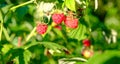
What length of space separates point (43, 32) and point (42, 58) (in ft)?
0.87

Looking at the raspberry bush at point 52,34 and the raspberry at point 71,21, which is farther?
the raspberry at point 71,21

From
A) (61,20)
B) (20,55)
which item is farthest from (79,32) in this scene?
(20,55)

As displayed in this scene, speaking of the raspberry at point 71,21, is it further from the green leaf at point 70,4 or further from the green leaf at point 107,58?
the green leaf at point 107,58

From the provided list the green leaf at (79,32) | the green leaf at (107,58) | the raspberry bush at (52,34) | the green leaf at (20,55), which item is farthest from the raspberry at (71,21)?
the green leaf at (107,58)

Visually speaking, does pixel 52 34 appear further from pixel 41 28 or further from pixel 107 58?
pixel 107 58

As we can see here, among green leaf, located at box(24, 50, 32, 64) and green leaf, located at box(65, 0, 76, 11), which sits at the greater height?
green leaf, located at box(65, 0, 76, 11)

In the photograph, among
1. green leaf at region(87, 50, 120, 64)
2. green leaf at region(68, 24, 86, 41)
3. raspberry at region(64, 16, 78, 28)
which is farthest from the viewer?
green leaf at region(68, 24, 86, 41)

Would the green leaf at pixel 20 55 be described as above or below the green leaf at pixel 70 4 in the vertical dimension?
below

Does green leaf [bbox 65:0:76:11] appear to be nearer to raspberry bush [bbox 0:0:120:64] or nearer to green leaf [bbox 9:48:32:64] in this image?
raspberry bush [bbox 0:0:120:64]

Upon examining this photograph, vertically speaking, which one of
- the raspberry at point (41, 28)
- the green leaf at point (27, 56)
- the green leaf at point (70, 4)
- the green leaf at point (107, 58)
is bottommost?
the green leaf at point (27, 56)

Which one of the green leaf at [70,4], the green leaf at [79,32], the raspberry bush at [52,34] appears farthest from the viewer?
the green leaf at [79,32]

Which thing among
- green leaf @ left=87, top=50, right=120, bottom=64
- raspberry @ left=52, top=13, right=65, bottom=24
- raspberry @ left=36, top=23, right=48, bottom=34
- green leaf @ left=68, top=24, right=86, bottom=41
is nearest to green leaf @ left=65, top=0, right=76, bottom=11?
raspberry @ left=52, top=13, right=65, bottom=24

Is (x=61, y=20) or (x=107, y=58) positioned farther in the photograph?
(x=61, y=20)

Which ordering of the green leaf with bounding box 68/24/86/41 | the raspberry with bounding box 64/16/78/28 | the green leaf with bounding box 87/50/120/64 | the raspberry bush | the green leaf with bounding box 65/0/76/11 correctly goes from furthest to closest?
the green leaf with bounding box 68/24/86/41, the raspberry with bounding box 64/16/78/28, the raspberry bush, the green leaf with bounding box 65/0/76/11, the green leaf with bounding box 87/50/120/64
